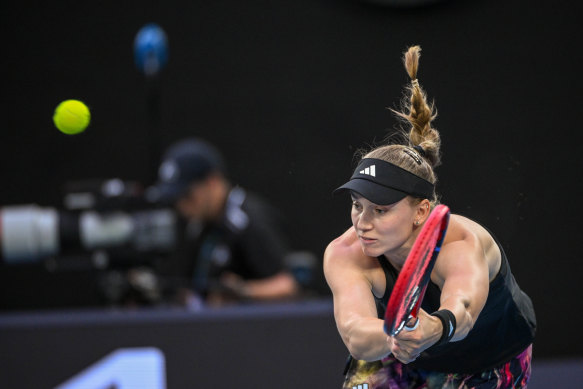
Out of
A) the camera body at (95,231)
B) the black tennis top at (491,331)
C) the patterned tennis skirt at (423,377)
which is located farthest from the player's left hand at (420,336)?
the camera body at (95,231)

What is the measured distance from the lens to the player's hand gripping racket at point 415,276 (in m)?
1.68

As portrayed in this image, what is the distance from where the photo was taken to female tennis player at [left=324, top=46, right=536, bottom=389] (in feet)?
6.35

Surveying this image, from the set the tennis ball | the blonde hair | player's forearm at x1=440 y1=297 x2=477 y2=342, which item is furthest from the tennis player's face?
the tennis ball

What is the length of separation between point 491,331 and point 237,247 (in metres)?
2.40

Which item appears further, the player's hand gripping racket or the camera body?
the camera body

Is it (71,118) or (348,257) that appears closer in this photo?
(348,257)

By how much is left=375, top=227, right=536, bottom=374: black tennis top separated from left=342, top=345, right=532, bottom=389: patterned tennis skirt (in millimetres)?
34

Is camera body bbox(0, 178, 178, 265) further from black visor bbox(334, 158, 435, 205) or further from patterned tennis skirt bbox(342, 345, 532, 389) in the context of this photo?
black visor bbox(334, 158, 435, 205)

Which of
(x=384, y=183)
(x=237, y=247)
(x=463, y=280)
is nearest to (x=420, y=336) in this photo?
(x=463, y=280)

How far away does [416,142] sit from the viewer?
7.55 ft

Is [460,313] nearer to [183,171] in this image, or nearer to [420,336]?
[420,336]

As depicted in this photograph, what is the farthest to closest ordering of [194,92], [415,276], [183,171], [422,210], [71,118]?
[194,92], [183,171], [71,118], [422,210], [415,276]

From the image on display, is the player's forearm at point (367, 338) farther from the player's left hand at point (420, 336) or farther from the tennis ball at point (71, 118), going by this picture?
the tennis ball at point (71, 118)

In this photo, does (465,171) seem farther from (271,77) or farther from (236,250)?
(271,77)
